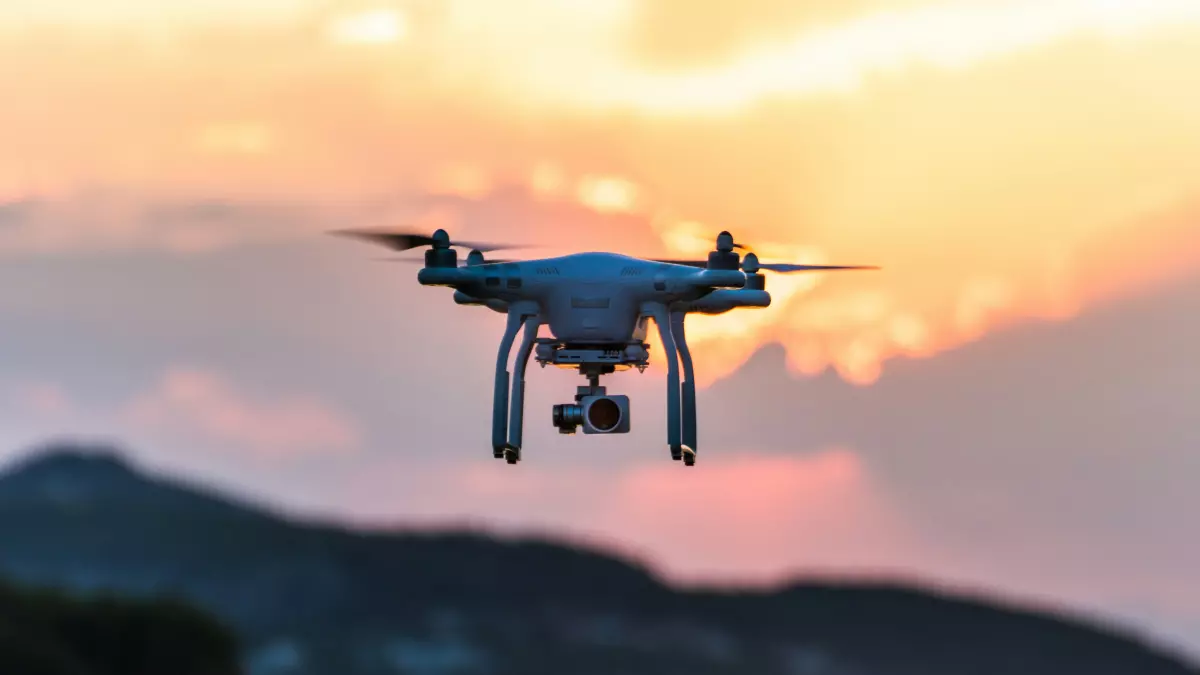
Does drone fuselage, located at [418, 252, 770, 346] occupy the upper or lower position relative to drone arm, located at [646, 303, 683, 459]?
upper

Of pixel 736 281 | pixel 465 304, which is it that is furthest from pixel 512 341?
pixel 736 281

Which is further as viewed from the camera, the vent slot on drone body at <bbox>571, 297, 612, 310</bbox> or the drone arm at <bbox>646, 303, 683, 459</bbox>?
the vent slot on drone body at <bbox>571, 297, 612, 310</bbox>

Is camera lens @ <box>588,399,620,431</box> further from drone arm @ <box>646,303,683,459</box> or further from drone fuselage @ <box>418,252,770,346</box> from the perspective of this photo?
drone fuselage @ <box>418,252,770,346</box>

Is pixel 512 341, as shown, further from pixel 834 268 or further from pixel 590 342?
pixel 834 268

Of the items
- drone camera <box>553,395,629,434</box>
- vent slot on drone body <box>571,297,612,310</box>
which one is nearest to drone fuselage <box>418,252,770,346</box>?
vent slot on drone body <box>571,297,612,310</box>

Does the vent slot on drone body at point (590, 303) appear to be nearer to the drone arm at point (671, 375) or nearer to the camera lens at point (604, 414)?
the drone arm at point (671, 375)

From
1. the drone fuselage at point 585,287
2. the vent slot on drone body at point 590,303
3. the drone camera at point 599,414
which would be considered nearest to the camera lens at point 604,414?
the drone camera at point 599,414
